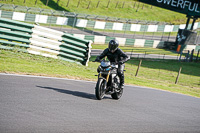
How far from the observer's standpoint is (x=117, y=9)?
2368 inches

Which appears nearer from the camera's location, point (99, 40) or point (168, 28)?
point (99, 40)

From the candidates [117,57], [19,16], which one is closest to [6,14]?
[19,16]

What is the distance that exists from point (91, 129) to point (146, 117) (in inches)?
97.3

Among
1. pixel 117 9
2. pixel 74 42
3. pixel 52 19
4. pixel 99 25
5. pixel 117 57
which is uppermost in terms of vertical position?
pixel 117 9

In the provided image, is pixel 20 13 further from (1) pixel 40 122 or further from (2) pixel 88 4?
(1) pixel 40 122

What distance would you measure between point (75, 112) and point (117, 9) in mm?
53582

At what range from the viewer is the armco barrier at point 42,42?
51.4 feet

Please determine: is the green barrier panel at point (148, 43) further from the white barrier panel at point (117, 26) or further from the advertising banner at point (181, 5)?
the advertising banner at point (181, 5)

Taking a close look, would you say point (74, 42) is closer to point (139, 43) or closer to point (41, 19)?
point (41, 19)

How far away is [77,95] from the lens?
10.1m

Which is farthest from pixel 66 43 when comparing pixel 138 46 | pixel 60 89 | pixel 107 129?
pixel 138 46

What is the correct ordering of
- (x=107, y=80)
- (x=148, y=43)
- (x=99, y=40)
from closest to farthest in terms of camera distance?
(x=107, y=80) → (x=99, y=40) → (x=148, y=43)

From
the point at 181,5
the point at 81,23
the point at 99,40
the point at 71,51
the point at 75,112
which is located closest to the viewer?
the point at 75,112

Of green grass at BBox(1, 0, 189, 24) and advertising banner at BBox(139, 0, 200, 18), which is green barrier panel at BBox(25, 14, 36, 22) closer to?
green grass at BBox(1, 0, 189, 24)
